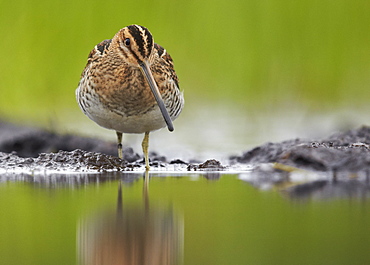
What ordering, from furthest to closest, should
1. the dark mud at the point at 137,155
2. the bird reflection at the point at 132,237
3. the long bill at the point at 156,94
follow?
the long bill at the point at 156,94 → the dark mud at the point at 137,155 → the bird reflection at the point at 132,237

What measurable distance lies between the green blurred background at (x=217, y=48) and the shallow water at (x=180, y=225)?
465 centimetres

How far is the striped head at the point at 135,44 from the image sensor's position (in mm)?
5363

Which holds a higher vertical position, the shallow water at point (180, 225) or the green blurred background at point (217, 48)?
the green blurred background at point (217, 48)

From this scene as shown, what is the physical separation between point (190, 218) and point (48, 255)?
0.88m

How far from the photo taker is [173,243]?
7.76 feet

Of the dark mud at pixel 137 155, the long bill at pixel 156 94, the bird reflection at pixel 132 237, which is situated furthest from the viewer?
the long bill at pixel 156 94

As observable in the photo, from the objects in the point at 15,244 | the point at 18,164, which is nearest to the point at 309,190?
the point at 15,244

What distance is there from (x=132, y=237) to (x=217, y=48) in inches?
268

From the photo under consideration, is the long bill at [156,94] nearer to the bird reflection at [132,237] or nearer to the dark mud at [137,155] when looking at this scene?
the dark mud at [137,155]

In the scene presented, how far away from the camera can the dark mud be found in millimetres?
4496

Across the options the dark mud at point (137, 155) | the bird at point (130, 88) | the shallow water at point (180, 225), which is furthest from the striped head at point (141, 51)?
the shallow water at point (180, 225)

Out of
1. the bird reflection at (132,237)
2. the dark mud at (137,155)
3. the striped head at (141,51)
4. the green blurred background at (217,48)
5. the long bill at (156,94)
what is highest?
the green blurred background at (217,48)

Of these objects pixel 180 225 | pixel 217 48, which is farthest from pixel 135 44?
pixel 217 48

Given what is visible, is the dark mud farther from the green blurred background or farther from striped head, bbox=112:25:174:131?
the green blurred background
